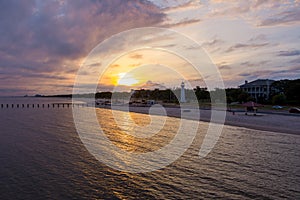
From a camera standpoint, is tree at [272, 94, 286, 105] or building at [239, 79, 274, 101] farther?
building at [239, 79, 274, 101]

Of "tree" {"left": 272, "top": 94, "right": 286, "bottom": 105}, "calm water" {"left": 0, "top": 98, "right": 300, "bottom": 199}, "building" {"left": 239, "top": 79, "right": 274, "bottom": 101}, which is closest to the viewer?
"calm water" {"left": 0, "top": 98, "right": 300, "bottom": 199}

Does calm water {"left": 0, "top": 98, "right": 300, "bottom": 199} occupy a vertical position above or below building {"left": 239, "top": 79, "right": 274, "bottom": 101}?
below

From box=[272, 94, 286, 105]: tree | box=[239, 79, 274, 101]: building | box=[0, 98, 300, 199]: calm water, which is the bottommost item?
box=[0, 98, 300, 199]: calm water

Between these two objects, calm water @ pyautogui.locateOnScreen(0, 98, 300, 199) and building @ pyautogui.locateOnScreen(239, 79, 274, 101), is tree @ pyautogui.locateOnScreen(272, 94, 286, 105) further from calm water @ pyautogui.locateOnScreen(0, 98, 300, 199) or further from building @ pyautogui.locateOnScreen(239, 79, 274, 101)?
calm water @ pyautogui.locateOnScreen(0, 98, 300, 199)

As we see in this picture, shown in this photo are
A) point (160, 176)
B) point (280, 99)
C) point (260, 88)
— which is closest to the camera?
point (160, 176)

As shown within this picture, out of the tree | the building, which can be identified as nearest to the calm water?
the tree

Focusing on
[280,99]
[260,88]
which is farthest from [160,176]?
[260,88]

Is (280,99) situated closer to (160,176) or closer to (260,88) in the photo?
(260,88)

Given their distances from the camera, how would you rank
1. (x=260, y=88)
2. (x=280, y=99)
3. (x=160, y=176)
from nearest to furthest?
(x=160, y=176) → (x=280, y=99) → (x=260, y=88)

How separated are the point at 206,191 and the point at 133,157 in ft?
21.0

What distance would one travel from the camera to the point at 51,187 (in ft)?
32.9

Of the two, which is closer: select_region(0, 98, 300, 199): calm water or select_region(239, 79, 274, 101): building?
select_region(0, 98, 300, 199): calm water

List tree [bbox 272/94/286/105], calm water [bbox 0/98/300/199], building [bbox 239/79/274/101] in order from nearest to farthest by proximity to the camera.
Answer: calm water [bbox 0/98/300/199] → tree [bbox 272/94/286/105] → building [bbox 239/79/274/101]

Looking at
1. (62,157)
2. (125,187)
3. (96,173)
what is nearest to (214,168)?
(125,187)
